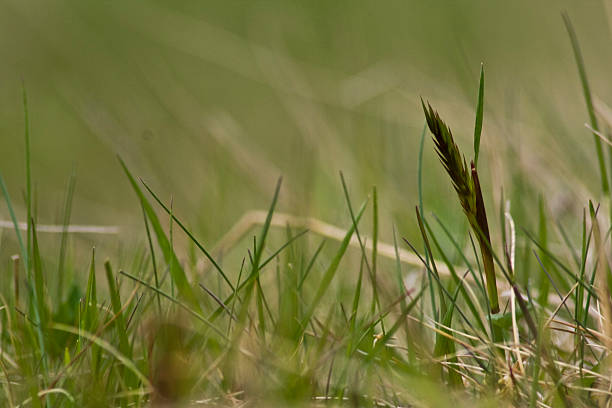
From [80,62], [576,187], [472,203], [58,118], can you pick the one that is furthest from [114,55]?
[472,203]

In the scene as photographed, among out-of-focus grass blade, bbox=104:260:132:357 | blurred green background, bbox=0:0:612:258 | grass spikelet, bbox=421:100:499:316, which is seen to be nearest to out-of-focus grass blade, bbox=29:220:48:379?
out-of-focus grass blade, bbox=104:260:132:357

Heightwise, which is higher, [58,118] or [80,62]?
[80,62]

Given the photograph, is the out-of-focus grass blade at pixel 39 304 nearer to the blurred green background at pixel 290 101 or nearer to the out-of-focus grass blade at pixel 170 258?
the out-of-focus grass blade at pixel 170 258

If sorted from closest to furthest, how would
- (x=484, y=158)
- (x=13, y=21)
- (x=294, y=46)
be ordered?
(x=484, y=158) < (x=294, y=46) < (x=13, y=21)

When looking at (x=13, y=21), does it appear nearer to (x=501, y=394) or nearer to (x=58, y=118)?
(x=58, y=118)

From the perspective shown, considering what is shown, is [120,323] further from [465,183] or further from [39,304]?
[465,183]

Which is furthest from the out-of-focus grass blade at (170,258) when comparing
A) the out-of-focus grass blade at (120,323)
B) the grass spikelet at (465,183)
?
the grass spikelet at (465,183)

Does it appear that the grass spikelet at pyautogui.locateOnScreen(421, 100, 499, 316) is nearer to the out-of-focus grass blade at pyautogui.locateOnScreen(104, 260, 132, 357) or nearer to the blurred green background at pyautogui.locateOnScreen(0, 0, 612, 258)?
the out-of-focus grass blade at pyautogui.locateOnScreen(104, 260, 132, 357)

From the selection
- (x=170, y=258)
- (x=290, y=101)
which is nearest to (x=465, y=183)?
(x=170, y=258)
